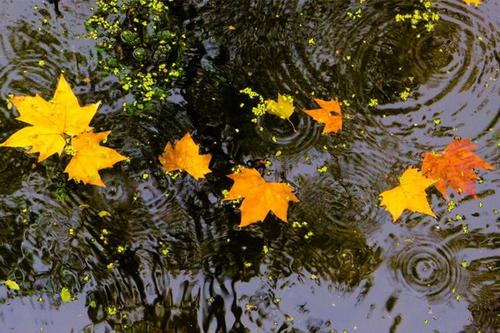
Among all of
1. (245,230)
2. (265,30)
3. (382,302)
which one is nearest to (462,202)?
(382,302)

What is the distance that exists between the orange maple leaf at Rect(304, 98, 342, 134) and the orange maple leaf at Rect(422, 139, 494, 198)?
0.37 meters

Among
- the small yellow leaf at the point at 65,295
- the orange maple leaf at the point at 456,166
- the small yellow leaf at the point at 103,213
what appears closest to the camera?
the small yellow leaf at the point at 65,295

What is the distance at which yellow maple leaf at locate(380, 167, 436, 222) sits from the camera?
2080 mm

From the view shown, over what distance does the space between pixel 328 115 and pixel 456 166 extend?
1.81ft

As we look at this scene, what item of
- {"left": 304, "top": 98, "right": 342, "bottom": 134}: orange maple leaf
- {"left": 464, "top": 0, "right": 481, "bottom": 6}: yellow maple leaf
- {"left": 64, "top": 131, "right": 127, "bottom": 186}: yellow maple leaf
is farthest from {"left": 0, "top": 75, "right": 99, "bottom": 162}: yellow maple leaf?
{"left": 464, "top": 0, "right": 481, "bottom": 6}: yellow maple leaf

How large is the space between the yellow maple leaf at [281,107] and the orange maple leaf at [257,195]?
0.88 ft

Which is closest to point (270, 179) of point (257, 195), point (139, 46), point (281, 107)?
point (257, 195)

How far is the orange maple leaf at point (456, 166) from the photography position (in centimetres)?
212

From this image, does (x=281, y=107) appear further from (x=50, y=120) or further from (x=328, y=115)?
(x=50, y=120)

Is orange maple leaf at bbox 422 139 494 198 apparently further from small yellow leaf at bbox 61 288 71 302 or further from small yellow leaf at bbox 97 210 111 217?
small yellow leaf at bbox 61 288 71 302

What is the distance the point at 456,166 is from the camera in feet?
7.16

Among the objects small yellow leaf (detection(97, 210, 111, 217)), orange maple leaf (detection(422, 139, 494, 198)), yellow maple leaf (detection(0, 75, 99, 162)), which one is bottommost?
small yellow leaf (detection(97, 210, 111, 217))

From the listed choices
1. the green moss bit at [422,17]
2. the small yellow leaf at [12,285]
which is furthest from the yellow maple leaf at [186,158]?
the green moss bit at [422,17]

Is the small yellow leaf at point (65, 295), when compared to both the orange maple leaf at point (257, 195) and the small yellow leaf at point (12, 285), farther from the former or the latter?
the orange maple leaf at point (257, 195)
